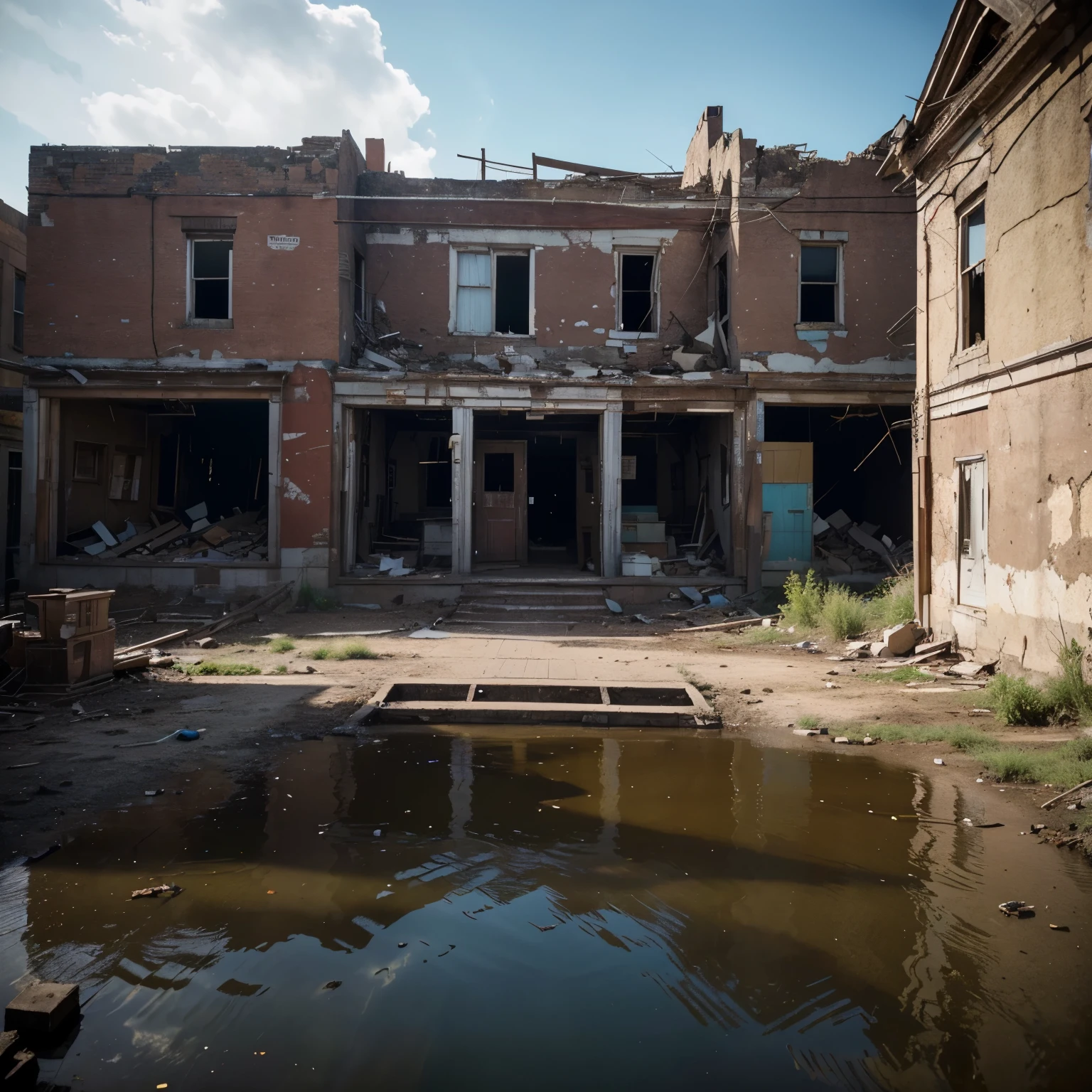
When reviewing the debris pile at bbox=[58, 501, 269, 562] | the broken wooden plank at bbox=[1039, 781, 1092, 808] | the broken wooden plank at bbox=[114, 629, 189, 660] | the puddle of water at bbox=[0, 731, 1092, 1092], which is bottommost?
the puddle of water at bbox=[0, 731, 1092, 1092]

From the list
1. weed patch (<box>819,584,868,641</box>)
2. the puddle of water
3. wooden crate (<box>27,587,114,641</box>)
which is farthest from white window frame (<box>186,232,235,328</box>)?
the puddle of water

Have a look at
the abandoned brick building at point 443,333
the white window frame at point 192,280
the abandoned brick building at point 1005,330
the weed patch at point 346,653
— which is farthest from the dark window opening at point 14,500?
the abandoned brick building at point 1005,330

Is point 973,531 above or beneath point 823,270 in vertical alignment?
beneath

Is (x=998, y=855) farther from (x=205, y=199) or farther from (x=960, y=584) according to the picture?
(x=205, y=199)

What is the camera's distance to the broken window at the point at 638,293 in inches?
688

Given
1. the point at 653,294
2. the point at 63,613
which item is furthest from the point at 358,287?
the point at 63,613

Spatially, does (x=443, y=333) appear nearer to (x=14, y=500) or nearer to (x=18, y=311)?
(x=18, y=311)

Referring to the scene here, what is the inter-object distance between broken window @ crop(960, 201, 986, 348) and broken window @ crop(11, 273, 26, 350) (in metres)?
19.4

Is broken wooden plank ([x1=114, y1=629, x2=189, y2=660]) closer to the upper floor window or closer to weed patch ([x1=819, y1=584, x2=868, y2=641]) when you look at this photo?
the upper floor window

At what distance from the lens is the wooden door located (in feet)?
59.5

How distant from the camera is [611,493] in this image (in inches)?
644

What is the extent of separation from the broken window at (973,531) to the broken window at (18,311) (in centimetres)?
1990

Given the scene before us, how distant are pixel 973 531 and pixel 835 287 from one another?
7663mm

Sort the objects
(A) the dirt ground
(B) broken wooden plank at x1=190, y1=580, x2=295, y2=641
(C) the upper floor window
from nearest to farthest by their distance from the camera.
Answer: (A) the dirt ground, (B) broken wooden plank at x1=190, y1=580, x2=295, y2=641, (C) the upper floor window
